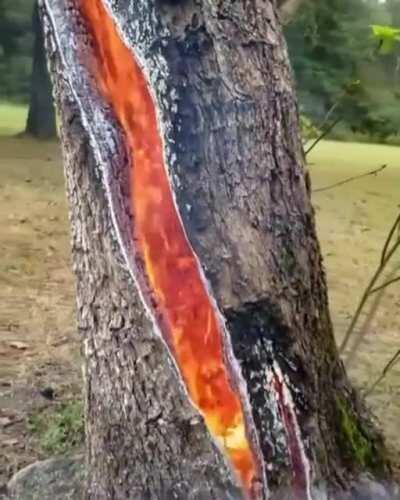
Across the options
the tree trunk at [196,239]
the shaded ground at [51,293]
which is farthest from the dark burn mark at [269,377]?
the shaded ground at [51,293]

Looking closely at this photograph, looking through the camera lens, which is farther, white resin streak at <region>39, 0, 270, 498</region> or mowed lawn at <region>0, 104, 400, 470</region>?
mowed lawn at <region>0, 104, 400, 470</region>

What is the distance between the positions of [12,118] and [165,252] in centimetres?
2303

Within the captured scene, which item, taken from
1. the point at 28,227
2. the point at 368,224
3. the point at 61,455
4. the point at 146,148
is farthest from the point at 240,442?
the point at 368,224

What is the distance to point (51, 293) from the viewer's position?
650cm

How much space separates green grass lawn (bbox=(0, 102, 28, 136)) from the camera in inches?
840

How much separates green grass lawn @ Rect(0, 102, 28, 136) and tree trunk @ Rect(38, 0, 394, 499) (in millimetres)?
17770

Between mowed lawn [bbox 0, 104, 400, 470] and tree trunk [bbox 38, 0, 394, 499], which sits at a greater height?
tree trunk [bbox 38, 0, 394, 499]

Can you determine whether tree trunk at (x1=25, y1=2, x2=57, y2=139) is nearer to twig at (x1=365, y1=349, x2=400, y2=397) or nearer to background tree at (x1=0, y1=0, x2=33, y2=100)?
background tree at (x1=0, y1=0, x2=33, y2=100)

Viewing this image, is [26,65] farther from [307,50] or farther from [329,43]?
[329,43]

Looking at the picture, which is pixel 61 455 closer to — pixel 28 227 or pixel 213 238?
Answer: pixel 213 238

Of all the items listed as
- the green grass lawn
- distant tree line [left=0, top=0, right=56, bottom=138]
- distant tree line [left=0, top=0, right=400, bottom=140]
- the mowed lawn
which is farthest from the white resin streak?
the green grass lawn

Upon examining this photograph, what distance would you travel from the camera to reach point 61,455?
3391mm

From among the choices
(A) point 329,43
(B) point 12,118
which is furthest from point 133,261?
(B) point 12,118

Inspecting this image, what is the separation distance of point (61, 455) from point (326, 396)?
104 centimetres
